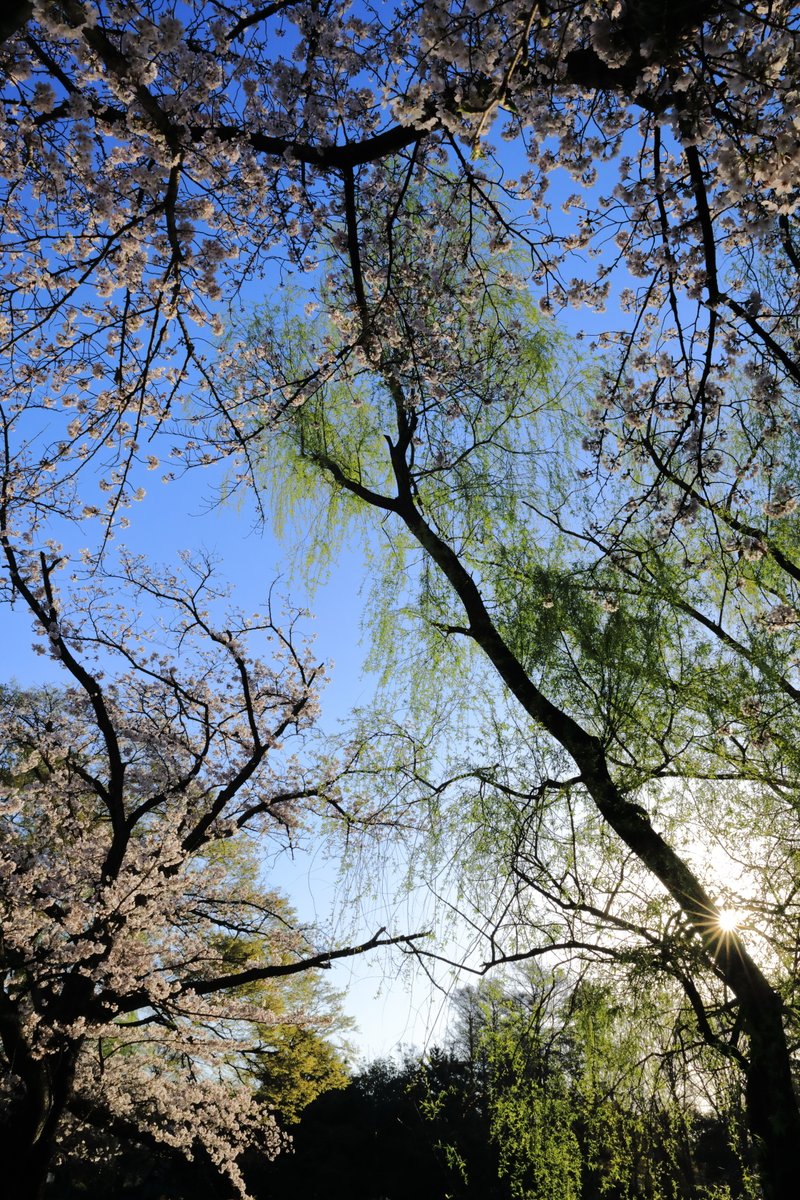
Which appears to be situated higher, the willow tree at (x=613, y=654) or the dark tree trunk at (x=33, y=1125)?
the willow tree at (x=613, y=654)

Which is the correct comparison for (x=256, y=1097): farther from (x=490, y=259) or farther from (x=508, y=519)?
(x=490, y=259)

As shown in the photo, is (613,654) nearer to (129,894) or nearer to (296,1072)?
(129,894)

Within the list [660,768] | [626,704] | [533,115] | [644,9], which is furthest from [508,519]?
[644,9]

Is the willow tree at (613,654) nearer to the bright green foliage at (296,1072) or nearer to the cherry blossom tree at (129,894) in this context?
the cherry blossom tree at (129,894)

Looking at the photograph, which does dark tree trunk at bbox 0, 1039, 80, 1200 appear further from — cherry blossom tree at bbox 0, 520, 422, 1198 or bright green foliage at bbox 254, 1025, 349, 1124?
bright green foliage at bbox 254, 1025, 349, 1124

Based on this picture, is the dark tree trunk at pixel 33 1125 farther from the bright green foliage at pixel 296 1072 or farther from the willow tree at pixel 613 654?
the bright green foliage at pixel 296 1072

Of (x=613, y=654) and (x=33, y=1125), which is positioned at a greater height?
(x=613, y=654)

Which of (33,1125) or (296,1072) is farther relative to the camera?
(296,1072)

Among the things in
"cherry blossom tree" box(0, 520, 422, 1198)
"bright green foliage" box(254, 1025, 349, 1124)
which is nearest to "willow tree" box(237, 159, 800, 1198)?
"cherry blossom tree" box(0, 520, 422, 1198)

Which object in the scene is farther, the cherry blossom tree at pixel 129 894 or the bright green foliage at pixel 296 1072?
the bright green foliage at pixel 296 1072

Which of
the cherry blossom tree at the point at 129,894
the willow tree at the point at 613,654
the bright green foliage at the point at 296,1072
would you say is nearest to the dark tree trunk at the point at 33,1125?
the cherry blossom tree at the point at 129,894

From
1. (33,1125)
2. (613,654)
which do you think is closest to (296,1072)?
(33,1125)

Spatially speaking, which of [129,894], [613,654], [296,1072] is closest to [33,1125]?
[129,894]

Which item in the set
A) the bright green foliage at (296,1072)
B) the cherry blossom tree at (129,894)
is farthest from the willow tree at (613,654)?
the bright green foliage at (296,1072)
